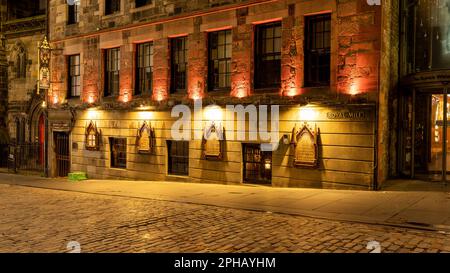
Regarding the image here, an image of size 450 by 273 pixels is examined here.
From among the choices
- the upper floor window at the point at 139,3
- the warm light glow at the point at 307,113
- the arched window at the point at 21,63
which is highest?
the upper floor window at the point at 139,3

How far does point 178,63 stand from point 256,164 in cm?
556

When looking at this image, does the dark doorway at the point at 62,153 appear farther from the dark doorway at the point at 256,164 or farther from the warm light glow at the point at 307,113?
the warm light glow at the point at 307,113

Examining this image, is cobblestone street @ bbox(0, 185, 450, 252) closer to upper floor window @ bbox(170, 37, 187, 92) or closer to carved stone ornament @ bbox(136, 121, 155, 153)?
carved stone ornament @ bbox(136, 121, 155, 153)

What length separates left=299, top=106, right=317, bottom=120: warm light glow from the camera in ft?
47.5

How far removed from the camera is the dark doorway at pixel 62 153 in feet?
75.4

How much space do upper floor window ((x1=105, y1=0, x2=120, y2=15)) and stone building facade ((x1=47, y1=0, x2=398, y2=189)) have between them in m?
0.13

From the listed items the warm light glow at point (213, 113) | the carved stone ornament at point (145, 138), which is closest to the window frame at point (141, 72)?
the carved stone ornament at point (145, 138)

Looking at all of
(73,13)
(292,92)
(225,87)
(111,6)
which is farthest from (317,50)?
(73,13)

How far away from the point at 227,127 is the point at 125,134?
5.67 metres

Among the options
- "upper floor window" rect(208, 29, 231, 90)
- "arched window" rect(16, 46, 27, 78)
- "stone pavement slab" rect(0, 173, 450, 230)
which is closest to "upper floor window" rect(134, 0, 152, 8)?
"upper floor window" rect(208, 29, 231, 90)

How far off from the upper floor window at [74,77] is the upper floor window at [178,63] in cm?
635

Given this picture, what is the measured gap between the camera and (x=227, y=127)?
16609mm

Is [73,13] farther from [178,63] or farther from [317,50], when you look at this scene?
[317,50]

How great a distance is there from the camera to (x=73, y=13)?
22.7 m
